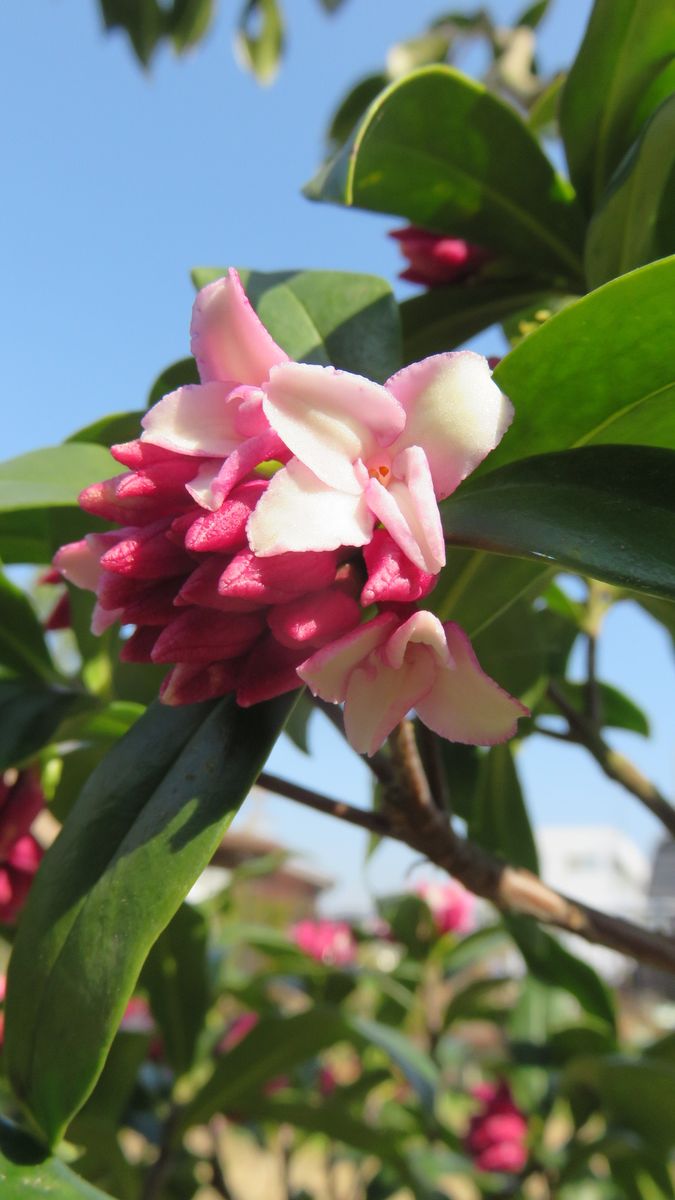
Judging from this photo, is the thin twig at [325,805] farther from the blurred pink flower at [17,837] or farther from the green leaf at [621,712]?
the green leaf at [621,712]

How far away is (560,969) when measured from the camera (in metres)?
1.56

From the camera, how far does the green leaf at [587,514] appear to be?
50 centimetres

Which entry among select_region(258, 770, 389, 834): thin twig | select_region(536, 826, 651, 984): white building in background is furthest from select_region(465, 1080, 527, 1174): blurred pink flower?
select_region(536, 826, 651, 984): white building in background

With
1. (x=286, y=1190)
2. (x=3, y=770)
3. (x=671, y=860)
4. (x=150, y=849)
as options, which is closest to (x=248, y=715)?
→ (x=150, y=849)

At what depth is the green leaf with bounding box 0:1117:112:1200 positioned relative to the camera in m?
0.62

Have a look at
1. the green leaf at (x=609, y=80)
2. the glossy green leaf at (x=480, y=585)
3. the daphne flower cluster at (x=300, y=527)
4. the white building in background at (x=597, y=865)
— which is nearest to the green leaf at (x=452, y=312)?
the green leaf at (x=609, y=80)

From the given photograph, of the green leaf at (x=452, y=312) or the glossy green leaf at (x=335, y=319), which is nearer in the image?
the glossy green leaf at (x=335, y=319)

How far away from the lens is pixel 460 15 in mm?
2469

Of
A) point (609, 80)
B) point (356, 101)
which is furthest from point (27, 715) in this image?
point (356, 101)

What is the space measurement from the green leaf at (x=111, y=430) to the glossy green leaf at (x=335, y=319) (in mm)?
136

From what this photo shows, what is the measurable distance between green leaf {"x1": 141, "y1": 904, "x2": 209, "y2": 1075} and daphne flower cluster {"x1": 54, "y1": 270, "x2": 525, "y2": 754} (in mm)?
789

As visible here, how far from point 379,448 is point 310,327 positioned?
0.91 feet

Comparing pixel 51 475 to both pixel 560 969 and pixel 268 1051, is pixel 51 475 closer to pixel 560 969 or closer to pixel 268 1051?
pixel 268 1051

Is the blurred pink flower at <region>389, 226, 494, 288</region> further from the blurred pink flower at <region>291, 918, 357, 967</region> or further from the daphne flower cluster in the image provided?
the blurred pink flower at <region>291, 918, 357, 967</region>
